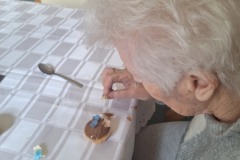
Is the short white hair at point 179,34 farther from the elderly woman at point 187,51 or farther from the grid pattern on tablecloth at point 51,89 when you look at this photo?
the grid pattern on tablecloth at point 51,89

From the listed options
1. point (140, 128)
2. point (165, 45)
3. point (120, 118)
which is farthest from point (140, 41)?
point (140, 128)

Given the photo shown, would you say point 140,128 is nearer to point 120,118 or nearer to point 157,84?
point 120,118

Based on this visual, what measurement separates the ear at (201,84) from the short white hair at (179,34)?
12mm

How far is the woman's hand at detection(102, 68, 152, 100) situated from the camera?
0.79 meters

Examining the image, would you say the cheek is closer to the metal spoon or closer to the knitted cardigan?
the knitted cardigan

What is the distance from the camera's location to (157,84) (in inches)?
22.5

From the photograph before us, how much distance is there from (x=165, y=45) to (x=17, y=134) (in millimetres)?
455

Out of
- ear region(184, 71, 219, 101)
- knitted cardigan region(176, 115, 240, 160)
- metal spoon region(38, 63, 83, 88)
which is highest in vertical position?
ear region(184, 71, 219, 101)

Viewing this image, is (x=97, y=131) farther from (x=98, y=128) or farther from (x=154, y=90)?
(x=154, y=90)

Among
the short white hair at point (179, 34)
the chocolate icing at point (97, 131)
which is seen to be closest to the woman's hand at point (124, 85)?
the chocolate icing at point (97, 131)

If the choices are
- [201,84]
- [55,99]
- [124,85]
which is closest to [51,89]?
[55,99]

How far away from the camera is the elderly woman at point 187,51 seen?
460mm

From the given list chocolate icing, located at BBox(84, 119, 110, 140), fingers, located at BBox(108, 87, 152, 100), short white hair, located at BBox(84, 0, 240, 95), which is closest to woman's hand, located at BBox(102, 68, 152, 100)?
fingers, located at BBox(108, 87, 152, 100)

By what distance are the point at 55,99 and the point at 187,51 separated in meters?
0.46
